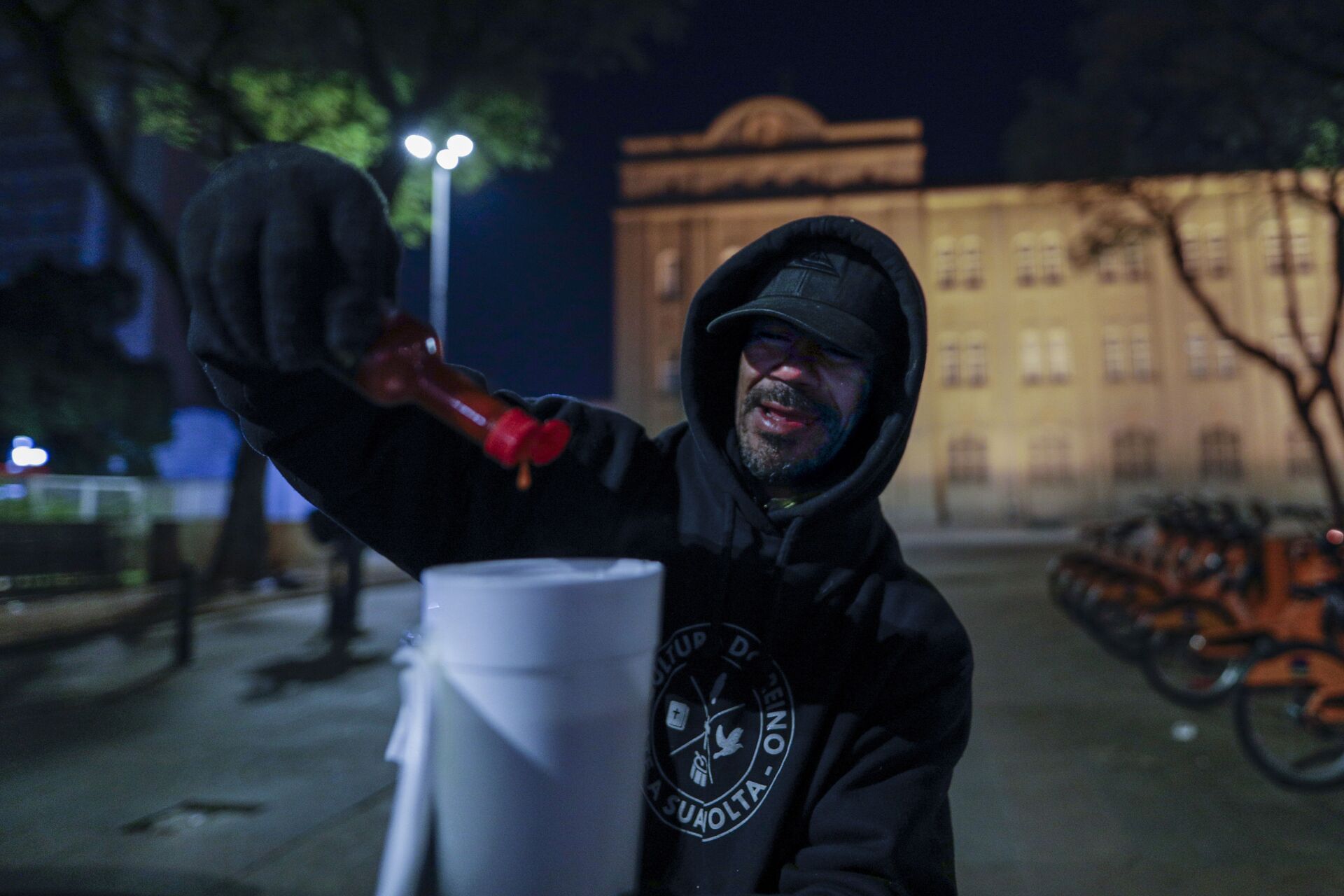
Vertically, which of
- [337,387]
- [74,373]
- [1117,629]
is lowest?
[1117,629]

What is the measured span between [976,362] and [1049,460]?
188 inches

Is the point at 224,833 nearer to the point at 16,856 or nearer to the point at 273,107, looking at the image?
the point at 16,856

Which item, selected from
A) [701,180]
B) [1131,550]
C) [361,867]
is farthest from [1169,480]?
[361,867]

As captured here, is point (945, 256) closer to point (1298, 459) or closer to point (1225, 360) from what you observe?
point (1225, 360)

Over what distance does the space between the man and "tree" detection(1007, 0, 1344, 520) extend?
1054cm

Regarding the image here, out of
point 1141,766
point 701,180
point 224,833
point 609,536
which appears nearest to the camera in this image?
point 609,536

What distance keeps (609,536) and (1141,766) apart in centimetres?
479

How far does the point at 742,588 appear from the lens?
138cm

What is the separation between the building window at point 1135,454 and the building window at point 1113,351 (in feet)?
7.57

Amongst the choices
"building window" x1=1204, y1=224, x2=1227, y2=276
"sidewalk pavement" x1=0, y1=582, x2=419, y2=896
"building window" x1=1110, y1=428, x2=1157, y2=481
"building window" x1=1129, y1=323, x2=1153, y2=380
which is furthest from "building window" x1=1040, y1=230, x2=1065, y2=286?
"sidewalk pavement" x1=0, y1=582, x2=419, y2=896

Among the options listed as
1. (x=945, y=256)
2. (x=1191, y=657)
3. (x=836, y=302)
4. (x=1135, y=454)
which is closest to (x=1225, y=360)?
(x=1135, y=454)

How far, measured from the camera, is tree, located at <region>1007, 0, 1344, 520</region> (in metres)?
9.65

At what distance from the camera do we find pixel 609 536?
1.44 m

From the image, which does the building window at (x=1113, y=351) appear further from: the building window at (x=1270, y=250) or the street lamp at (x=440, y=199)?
the street lamp at (x=440, y=199)
